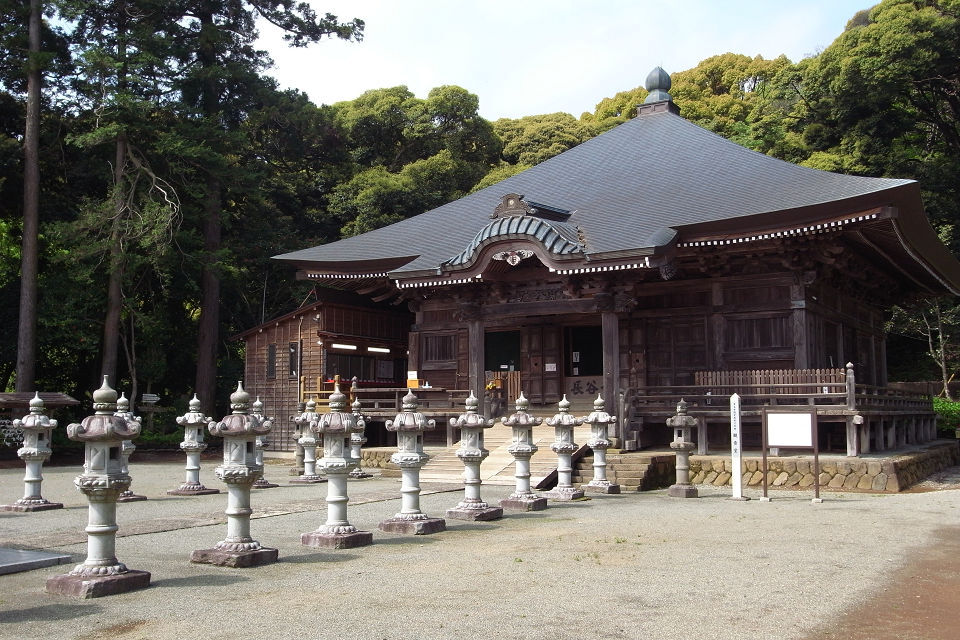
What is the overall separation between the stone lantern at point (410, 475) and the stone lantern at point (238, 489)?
1.89 m

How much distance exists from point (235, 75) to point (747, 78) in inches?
1235

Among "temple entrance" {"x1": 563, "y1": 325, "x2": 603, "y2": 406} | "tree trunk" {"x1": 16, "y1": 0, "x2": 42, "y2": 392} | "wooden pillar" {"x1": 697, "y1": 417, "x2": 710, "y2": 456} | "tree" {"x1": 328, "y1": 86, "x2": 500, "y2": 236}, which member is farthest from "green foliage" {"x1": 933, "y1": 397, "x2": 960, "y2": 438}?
"tree trunk" {"x1": 16, "y1": 0, "x2": 42, "y2": 392}

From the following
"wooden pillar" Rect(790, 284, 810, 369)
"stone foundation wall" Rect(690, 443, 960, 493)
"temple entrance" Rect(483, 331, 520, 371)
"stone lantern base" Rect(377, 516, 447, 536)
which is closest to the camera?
"stone lantern base" Rect(377, 516, 447, 536)

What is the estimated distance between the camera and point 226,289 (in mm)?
30938

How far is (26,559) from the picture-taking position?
7.13 meters

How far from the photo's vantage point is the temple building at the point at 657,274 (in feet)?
53.1

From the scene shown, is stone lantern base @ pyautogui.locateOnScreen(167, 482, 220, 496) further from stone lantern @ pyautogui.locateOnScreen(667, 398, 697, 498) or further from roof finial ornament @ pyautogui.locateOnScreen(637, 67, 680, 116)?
roof finial ornament @ pyautogui.locateOnScreen(637, 67, 680, 116)

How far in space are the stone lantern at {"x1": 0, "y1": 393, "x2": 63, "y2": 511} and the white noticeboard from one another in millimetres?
10206

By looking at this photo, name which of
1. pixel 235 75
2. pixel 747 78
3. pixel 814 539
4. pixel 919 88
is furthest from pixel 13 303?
pixel 747 78

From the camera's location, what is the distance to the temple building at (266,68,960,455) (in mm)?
16188

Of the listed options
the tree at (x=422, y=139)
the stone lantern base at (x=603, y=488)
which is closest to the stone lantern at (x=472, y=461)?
the stone lantern base at (x=603, y=488)

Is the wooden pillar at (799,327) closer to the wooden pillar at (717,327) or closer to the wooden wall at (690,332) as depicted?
the wooden wall at (690,332)

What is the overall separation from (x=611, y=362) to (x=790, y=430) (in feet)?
17.5

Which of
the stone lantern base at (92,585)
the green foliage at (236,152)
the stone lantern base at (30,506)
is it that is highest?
the green foliage at (236,152)
